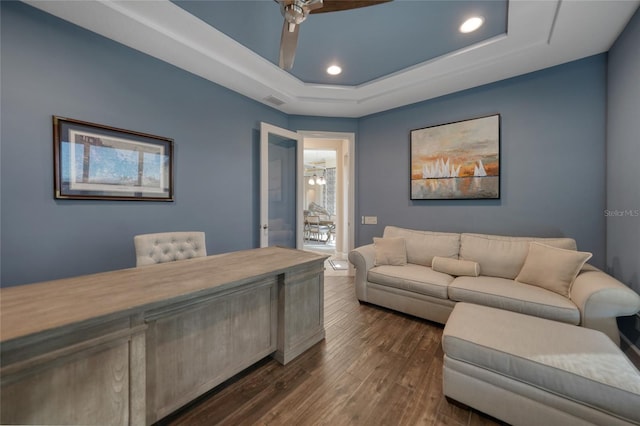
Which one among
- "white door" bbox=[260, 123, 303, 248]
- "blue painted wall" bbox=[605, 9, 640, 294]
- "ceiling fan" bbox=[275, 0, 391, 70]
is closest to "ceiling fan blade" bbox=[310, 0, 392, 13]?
"ceiling fan" bbox=[275, 0, 391, 70]

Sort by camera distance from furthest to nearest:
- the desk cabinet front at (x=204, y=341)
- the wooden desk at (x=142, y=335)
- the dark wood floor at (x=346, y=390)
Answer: the dark wood floor at (x=346, y=390), the desk cabinet front at (x=204, y=341), the wooden desk at (x=142, y=335)

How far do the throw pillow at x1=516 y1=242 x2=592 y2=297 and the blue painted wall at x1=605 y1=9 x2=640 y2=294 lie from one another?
0.34m

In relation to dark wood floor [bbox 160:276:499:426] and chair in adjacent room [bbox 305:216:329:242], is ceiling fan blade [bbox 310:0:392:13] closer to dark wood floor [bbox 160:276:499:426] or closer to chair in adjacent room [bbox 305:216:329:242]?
dark wood floor [bbox 160:276:499:426]

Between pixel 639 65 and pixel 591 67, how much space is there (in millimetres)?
784

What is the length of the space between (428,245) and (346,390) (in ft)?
6.77

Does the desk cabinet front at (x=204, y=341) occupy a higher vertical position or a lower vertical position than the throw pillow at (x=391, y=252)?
lower

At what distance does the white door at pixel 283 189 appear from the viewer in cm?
352

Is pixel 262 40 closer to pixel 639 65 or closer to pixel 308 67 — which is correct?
pixel 308 67

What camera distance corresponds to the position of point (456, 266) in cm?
266

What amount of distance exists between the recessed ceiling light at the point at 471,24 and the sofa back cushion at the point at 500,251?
2160mm

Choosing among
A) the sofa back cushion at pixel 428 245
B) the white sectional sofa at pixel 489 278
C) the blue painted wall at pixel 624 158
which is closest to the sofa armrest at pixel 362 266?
the white sectional sofa at pixel 489 278

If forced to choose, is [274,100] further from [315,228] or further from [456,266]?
[315,228]

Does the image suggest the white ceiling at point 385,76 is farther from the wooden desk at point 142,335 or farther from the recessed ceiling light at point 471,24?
the wooden desk at point 142,335

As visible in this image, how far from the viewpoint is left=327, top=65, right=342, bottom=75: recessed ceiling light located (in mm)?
2809
